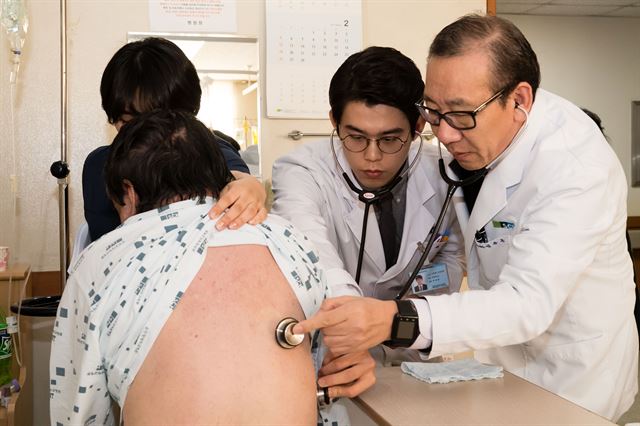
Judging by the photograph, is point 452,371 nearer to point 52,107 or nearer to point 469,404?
point 469,404

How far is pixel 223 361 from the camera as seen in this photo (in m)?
1.17

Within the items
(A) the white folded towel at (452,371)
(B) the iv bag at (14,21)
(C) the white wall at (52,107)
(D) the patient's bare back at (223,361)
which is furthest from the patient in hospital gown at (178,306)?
(C) the white wall at (52,107)

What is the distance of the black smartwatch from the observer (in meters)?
1.36

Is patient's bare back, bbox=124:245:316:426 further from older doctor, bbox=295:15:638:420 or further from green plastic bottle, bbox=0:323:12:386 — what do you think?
green plastic bottle, bbox=0:323:12:386

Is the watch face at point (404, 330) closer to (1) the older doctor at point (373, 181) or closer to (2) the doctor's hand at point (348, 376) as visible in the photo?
(2) the doctor's hand at point (348, 376)

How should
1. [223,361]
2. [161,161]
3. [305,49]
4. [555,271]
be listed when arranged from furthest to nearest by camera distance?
[305,49], [555,271], [161,161], [223,361]

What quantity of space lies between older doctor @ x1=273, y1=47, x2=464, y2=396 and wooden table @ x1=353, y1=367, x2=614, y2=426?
38cm

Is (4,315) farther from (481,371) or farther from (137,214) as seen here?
(481,371)

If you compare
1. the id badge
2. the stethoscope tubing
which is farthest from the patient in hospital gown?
the id badge

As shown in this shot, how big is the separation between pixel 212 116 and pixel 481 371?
184 cm

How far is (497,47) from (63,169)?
1614 millimetres

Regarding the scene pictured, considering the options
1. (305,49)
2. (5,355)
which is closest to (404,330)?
(5,355)

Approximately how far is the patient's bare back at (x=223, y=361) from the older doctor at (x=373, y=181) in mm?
491

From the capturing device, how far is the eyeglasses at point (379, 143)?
1836mm
